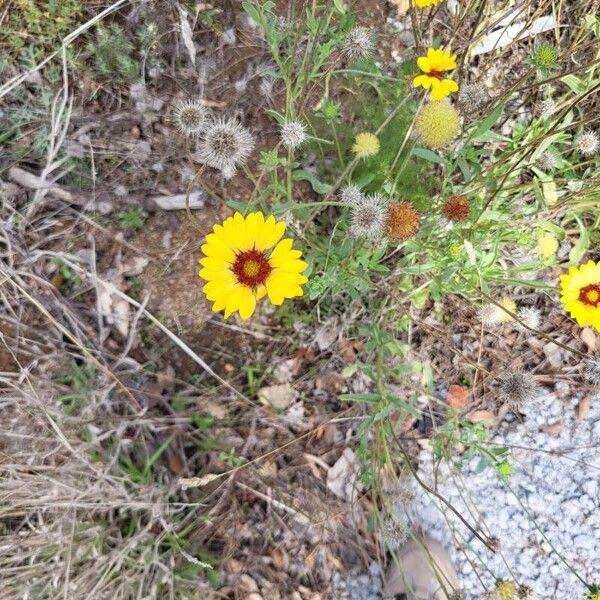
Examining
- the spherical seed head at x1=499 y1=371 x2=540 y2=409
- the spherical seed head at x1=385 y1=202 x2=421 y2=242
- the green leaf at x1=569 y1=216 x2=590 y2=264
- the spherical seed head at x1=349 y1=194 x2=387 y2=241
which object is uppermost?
the spherical seed head at x1=349 y1=194 x2=387 y2=241

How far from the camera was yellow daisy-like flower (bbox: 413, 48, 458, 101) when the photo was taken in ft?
6.22

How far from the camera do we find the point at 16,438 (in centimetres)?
254

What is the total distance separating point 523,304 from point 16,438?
2.30m

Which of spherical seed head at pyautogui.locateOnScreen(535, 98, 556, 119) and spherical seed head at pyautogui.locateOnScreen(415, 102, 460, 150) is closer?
spherical seed head at pyautogui.locateOnScreen(415, 102, 460, 150)

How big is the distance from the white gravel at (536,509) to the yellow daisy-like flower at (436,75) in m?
1.62

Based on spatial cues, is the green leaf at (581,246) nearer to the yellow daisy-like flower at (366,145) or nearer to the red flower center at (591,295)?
the red flower center at (591,295)

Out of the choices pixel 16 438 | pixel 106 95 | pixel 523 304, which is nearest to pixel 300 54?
pixel 106 95

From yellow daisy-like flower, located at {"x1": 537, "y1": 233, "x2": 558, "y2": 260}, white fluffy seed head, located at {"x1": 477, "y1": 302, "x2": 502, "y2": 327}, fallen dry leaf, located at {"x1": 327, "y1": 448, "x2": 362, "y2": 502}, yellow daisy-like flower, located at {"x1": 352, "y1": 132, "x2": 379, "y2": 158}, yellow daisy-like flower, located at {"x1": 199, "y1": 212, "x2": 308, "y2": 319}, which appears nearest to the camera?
yellow daisy-like flower, located at {"x1": 199, "y1": 212, "x2": 308, "y2": 319}

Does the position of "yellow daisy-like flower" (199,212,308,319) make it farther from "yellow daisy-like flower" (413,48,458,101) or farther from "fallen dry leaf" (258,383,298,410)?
"fallen dry leaf" (258,383,298,410)

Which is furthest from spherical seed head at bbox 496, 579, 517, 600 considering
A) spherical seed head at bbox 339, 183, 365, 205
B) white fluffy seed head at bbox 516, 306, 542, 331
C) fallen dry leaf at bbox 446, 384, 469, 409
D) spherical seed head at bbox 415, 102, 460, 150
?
spherical seed head at bbox 415, 102, 460, 150

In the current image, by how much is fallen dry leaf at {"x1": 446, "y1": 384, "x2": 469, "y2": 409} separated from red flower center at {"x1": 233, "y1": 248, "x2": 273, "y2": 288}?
52.1 inches

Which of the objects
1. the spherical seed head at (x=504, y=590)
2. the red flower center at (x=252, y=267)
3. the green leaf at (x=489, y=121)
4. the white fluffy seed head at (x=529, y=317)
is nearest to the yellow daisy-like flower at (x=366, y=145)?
the green leaf at (x=489, y=121)

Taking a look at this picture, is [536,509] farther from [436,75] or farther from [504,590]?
[436,75]

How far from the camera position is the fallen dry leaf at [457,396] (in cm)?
278
